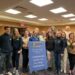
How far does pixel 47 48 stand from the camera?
5.67 meters

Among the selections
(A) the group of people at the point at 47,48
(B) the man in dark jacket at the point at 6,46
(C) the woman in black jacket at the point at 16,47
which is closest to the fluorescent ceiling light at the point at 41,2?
(A) the group of people at the point at 47,48

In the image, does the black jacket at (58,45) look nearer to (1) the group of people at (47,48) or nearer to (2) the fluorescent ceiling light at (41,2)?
(1) the group of people at (47,48)

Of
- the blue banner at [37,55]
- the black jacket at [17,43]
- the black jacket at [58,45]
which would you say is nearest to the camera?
the blue banner at [37,55]

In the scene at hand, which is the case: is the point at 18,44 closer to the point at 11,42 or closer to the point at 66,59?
the point at 11,42

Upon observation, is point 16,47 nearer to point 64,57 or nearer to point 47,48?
point 47,48

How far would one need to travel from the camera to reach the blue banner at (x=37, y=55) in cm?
482

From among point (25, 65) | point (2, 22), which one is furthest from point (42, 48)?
point (2, 22)

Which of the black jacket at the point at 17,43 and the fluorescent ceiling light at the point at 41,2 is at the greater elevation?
the fluorescent ceiling light at the point at 41,2

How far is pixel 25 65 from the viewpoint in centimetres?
560

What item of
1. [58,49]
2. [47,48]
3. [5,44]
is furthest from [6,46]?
[58,49]

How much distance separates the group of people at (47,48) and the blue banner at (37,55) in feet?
0.61

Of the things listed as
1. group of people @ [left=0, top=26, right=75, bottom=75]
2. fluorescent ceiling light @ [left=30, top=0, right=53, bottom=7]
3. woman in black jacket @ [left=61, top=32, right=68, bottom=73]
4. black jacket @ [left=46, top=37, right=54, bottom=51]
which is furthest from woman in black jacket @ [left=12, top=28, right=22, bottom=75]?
fluorescent ceiling light @ [left=30, top=0, right=53, bottom=7]

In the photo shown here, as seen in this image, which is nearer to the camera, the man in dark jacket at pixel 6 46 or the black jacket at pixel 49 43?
the man in dark jacket at pixel 6 46

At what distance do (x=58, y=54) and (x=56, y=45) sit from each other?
322 mm
